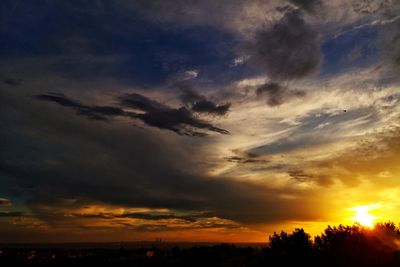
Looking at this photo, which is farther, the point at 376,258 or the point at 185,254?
the point at 185,254

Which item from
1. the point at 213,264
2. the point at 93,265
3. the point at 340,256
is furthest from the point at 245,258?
the point at 93,265

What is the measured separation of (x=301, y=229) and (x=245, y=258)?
5.60m

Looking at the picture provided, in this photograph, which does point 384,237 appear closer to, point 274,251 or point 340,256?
point 340,256

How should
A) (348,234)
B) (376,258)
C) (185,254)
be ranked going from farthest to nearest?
(185,254), (348,234), (376,258)

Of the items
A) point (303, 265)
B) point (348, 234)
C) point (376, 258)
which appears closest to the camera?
point (376, 258)

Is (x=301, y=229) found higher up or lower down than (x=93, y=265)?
higher up

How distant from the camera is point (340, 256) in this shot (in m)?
27.4

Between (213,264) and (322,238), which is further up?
(322,238)

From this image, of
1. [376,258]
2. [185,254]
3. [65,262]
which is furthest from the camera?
[185,254]

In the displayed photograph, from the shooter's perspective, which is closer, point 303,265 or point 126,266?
point 303,265

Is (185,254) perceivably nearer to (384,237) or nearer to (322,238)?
(322,238)

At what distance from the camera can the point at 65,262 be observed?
110 feet

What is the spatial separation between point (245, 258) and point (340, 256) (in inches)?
328

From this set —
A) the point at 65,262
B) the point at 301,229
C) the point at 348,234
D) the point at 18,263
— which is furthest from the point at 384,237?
the point at 18,263
